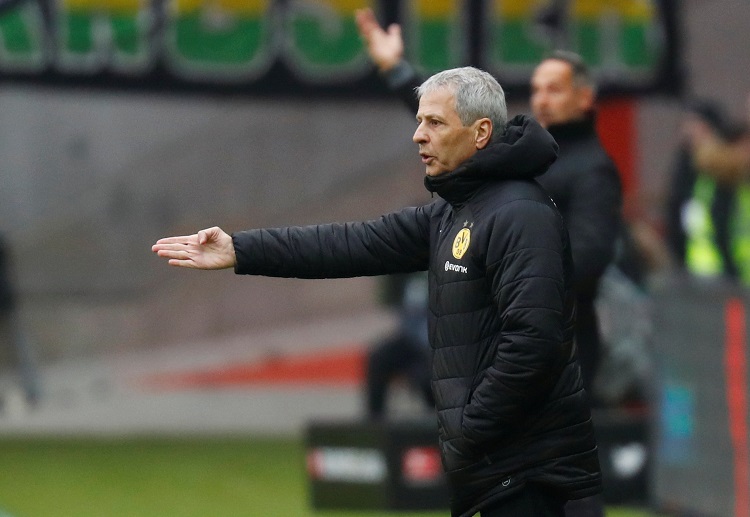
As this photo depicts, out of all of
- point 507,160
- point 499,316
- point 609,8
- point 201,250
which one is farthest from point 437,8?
point 499,316

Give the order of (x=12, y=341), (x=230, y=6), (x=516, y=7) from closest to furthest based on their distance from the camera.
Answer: (x=230, y=6)
(x=516, y=7)
(x=12, y=341)

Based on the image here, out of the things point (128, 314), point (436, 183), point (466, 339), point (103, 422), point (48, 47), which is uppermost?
point (48, 47)

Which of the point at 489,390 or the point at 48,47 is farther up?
the point at 48,47

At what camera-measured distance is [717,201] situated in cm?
866

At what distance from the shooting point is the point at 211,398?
12.1 metres

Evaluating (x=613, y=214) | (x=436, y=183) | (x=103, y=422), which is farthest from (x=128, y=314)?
(x=436, y=183)

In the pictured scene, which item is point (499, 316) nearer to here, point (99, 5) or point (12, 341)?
point (99, 5)

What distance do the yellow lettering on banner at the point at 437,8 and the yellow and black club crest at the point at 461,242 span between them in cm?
606

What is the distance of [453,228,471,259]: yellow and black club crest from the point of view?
4047 mm

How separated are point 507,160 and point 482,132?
125mm

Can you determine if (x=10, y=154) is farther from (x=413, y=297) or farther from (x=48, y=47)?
(x=413, y=297)

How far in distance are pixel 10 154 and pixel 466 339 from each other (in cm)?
832

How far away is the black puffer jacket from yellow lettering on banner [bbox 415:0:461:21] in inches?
233

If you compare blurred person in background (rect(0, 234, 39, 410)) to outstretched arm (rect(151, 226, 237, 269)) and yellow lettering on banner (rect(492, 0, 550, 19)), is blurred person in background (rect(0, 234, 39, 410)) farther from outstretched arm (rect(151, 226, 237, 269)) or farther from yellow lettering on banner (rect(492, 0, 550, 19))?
outstretched arm (rect(151, 226, 237, 269))
